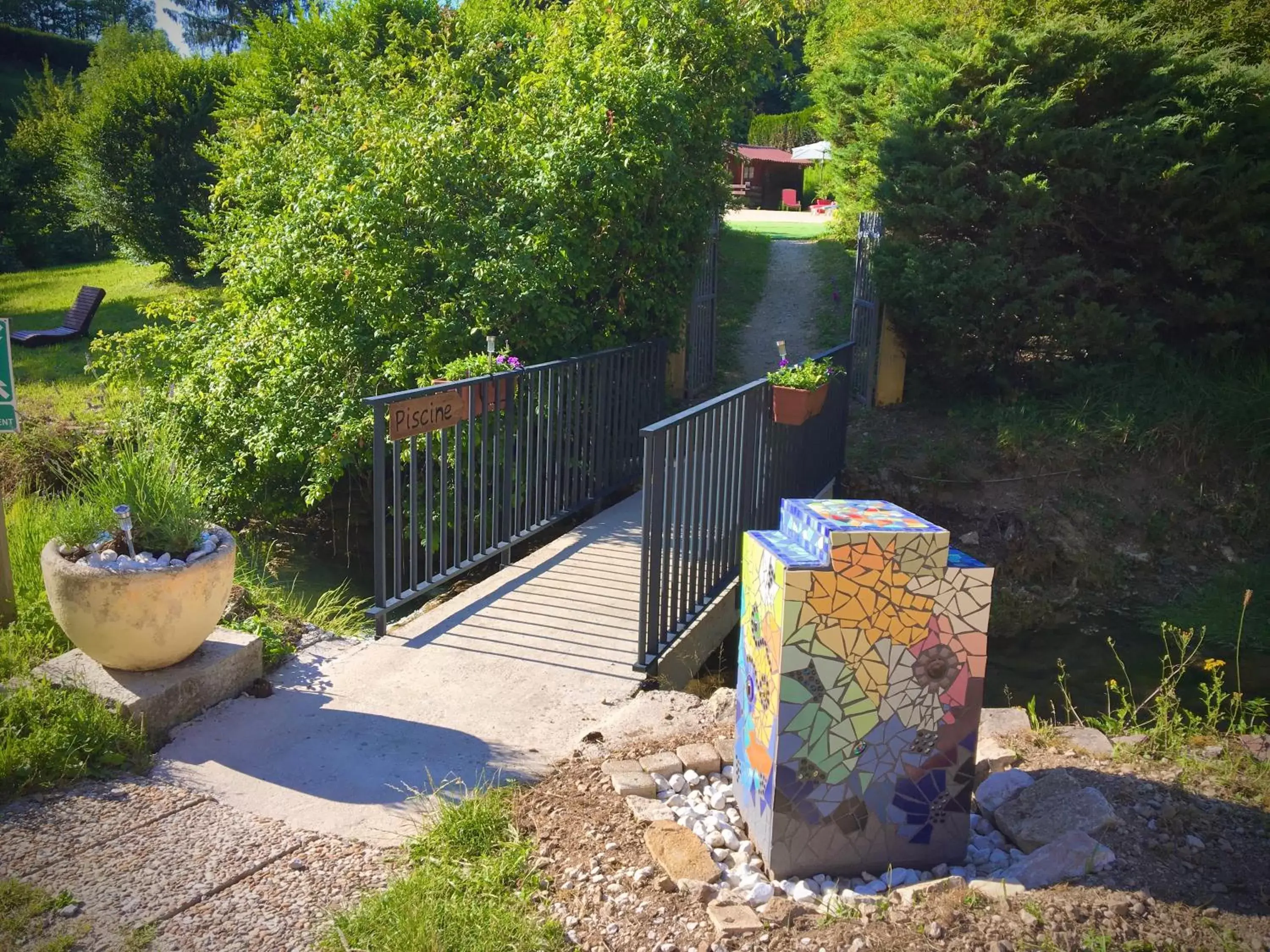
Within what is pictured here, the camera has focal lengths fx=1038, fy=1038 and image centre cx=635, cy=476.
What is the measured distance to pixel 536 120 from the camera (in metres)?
8.34

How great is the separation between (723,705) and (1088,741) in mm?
1587

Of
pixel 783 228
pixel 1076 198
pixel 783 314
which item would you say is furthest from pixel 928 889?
pixel 783 228

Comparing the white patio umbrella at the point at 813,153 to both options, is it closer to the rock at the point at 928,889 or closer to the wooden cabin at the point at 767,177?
the wooden cabin at the point at 767,177

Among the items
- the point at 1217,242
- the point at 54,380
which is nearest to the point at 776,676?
the point at 1217,242

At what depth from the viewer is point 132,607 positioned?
4184mm

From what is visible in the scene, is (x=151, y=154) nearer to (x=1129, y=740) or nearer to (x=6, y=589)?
(x=6, y=589)

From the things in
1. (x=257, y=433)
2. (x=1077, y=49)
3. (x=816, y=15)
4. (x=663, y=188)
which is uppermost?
(x=816, y=15)

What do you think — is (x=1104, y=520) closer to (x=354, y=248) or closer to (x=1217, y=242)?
(x=1217, y=242)

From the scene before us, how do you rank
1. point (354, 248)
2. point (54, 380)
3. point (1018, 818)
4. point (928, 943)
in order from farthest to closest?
point (54, 380) → point (354, 248) → point (1018, 818) → point (928, 943)

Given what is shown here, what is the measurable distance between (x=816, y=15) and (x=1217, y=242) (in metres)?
17.9

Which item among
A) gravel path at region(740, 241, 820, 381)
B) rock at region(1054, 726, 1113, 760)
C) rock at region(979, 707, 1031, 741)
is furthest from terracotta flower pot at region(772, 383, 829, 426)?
gravel path at region(740, 241, 820, 381)

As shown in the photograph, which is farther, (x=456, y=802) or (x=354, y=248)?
(x=354, y=248)

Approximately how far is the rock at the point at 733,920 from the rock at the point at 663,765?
93 cm

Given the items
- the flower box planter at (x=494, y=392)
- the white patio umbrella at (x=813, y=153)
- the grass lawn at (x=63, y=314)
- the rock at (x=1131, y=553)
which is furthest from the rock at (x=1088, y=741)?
the white patio umbrella at (x=813, y=153)
